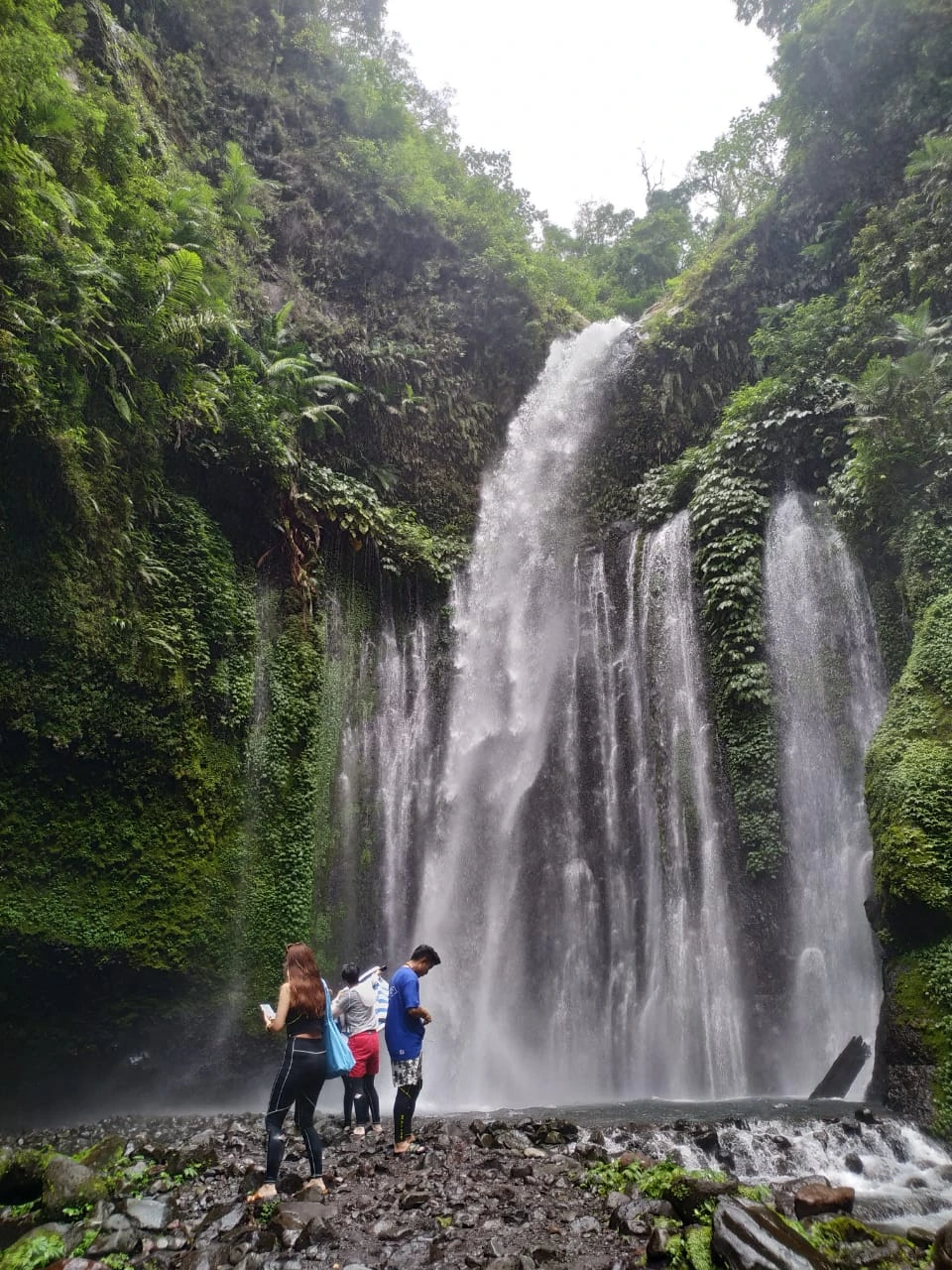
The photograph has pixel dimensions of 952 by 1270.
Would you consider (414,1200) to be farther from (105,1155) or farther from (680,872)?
(680,872)

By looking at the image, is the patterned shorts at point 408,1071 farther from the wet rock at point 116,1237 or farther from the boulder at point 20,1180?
the boulder at point 20,1180

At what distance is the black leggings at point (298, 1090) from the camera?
4.45m

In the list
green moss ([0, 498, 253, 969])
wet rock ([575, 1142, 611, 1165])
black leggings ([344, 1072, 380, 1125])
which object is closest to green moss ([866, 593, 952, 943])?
wet rock ([575, 1142, 611, 1165])

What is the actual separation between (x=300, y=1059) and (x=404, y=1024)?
4.34 feet

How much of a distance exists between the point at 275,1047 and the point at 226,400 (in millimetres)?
9517

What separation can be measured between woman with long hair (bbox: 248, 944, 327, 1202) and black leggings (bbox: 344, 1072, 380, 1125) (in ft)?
7.01

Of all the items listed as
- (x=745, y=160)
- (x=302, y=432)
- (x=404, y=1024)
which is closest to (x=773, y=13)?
(x=745, y=160)

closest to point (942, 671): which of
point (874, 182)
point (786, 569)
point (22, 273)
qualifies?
point (786, 569)

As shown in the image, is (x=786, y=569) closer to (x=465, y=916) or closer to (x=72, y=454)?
(x=465, y=916)

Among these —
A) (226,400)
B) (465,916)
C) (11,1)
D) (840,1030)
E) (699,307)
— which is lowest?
(840,1030)

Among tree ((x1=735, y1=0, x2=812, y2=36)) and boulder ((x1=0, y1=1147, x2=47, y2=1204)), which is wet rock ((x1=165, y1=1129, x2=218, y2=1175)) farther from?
tree ((x1=735, y1=0, x2=812, y2=36))

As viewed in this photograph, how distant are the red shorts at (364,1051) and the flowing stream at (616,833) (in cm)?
405

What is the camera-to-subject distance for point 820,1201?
4.17 m

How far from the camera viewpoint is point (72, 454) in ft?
27.1
